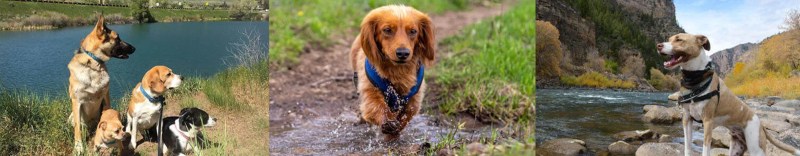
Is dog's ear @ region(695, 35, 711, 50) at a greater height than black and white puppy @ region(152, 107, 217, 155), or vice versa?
dog's ear @ region(695, 35, 711, 50)

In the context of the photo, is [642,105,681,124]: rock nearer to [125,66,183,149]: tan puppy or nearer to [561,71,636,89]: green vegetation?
[561,71,636,89]: green vegetation

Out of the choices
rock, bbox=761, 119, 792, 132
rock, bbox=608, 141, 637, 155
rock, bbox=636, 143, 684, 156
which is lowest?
rock, bbox=608, 141, 637, 155

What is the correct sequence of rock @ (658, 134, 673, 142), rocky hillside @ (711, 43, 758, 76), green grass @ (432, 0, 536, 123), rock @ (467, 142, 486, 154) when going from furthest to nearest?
1. rock @ (658, 134, 673, 142)
2. rocky hillside @ (711, 43, 758, 76)
3. rock @ (467, 142, 486, 154)
4. green grass @ (432, 0, 536, 123)

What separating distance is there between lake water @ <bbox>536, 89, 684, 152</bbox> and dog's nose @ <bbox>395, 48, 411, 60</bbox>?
8.88ft

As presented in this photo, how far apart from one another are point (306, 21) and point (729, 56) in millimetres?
3127

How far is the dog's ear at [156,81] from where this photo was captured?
392 centimetres

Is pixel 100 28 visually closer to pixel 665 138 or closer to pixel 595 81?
pixel 665 138

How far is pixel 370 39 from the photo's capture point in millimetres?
3826

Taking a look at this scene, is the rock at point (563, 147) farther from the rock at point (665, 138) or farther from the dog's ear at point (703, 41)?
the dog's ear at point (703, 41)

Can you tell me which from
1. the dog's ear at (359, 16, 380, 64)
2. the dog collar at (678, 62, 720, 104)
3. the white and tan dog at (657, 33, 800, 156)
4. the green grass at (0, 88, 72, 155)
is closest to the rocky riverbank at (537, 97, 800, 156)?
the white and tan dog at (657, 33, 800, 156)

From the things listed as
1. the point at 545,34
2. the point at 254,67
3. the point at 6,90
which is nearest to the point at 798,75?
the point at 545,34

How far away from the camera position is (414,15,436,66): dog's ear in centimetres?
381

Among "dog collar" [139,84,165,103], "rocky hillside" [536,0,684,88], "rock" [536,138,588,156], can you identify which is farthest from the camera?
"rock" [536,138,588,156]

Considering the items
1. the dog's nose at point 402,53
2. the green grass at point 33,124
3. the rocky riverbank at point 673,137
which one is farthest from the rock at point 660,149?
the green grass at point 33,124
